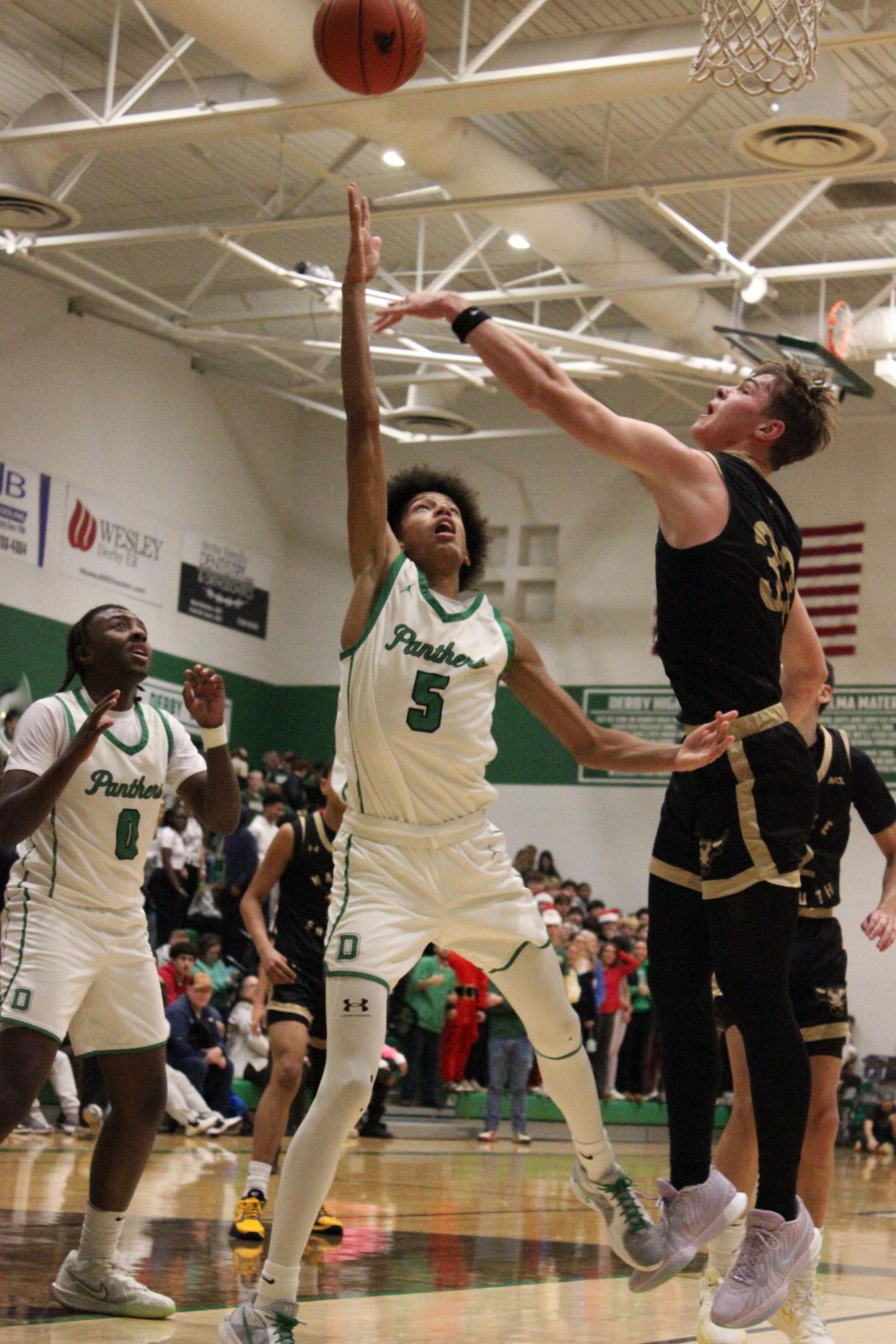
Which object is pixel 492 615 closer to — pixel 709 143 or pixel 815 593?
pixel 709 143

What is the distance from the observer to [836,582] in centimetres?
2397

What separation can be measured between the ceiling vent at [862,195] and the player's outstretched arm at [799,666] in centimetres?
1413

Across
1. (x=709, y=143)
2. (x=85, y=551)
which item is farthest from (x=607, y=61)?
(x=85, y=551)

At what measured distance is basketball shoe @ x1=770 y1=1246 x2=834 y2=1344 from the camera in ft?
15.3

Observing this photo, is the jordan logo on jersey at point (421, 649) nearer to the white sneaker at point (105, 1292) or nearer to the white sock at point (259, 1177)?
the white sneaker at point (105, 1292)

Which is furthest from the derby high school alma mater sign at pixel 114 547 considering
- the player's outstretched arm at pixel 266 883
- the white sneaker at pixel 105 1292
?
the white sneaker at pixel 105 1292

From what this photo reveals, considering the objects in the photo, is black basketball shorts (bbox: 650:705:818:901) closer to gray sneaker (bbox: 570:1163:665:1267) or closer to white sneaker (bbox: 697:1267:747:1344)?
gray sneaker (bbox: 570:1163:665:1267)

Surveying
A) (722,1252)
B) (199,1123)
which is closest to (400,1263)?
(722,1252)

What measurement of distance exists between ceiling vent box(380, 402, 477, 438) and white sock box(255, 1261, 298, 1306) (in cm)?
1862

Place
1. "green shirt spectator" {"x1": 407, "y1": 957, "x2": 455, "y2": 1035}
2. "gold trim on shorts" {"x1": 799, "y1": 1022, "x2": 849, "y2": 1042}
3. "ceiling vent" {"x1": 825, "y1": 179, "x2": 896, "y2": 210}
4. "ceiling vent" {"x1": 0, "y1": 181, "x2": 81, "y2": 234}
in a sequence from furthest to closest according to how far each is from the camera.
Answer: "ceiling vent" {"x1": 825, "y1": 179, "x2": 896, "y2": 210} < "green shirt spectator" {"x1": 407, "y1": 957, "x2": 455, "y2": 1035} < "ceiling vent" {"x1": 0, "y1": 181, "x2": 81, "y2": 234} < "gold trim on shorts" {"x1": 799, "y1": 1022, "x2": 849, "y2": 1042}

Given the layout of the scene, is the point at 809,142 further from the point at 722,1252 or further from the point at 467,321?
the point at 722,1252

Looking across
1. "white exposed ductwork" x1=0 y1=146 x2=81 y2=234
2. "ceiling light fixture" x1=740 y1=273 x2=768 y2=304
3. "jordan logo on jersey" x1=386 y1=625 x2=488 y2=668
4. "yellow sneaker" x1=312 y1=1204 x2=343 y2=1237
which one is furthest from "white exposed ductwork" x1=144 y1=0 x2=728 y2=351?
"jordan logo on jersey" x1=386 y1=625 x2=488 y2=668

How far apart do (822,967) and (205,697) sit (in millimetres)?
2272

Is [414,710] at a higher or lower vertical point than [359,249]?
lower
